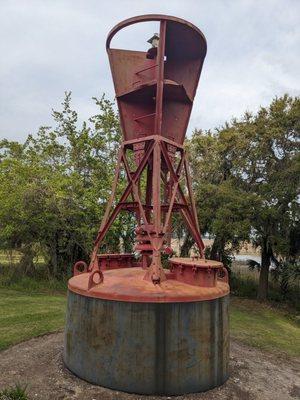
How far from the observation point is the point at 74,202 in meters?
20.7

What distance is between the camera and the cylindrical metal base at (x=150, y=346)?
7.76 m

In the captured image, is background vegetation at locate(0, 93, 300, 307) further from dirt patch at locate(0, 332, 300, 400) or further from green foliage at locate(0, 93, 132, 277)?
dirt patch at locate(0, 332, 300, 400)

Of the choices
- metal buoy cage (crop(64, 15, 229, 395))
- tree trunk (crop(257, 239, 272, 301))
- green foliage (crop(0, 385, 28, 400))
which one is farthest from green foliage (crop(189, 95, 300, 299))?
green foliage (crop(0, 385, 28, 400))

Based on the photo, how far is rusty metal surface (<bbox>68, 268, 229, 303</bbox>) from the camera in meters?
7.88

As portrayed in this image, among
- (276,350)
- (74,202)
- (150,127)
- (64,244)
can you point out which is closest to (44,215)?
(74,202)

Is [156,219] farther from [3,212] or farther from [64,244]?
[64,244]

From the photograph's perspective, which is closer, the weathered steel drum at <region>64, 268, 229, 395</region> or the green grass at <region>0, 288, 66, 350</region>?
the weathered steel drum at <region>64, 268, 229, 395</region>

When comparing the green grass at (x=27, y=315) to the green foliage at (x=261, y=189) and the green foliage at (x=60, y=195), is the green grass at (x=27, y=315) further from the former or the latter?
the green foliage at (x=261, y=189)

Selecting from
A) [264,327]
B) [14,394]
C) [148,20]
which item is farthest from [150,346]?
[264,327]

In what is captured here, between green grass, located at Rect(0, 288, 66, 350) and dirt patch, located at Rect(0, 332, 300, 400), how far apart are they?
0.88 metres

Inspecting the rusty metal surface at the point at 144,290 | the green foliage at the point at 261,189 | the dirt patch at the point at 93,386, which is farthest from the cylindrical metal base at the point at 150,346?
the green foliage at the point at 261,189

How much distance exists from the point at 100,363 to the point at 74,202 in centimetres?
1336

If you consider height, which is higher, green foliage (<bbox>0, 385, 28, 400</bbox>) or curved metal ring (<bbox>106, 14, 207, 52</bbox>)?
curved metal ring (<bbox>106, 14, 207, 52</bbox>)

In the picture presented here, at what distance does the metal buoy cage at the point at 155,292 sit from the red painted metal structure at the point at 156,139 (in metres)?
0.03
